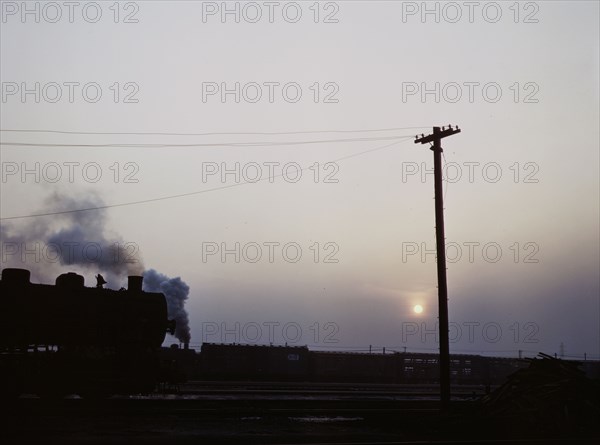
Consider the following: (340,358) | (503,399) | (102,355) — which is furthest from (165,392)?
(340,358)

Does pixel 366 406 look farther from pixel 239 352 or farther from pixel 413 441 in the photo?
pixel 239 352

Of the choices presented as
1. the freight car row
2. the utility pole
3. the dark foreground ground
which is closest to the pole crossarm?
the utility pole

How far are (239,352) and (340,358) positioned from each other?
9102mm

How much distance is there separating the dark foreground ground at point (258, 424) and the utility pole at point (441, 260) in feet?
6.32

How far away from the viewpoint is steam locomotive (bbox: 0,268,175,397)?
19.0 metres

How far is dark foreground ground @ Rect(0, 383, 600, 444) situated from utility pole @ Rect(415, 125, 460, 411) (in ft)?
6.32

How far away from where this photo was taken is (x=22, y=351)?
63.1ft

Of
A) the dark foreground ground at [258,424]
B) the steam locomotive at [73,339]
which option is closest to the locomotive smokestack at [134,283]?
the steam locomotive at [73,339]

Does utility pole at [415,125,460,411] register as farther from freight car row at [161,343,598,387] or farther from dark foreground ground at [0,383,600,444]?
freight car row at [161,343,598,387]

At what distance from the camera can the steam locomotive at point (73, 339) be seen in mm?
19016

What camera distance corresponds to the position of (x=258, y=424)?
48.5 ft

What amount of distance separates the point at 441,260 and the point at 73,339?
12.4m

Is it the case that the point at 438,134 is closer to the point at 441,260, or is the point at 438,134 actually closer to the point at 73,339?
the point at 441,260

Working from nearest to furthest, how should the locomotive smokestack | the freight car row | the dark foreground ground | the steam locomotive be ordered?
the dark foreground ground → the steam locomotive → the locomotive smokestack → the freight car row
